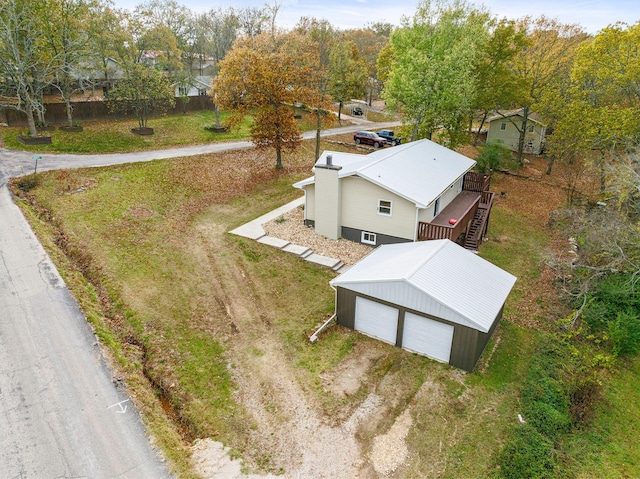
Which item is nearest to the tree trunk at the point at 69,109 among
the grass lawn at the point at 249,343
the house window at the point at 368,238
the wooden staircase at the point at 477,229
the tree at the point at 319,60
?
the grass lawn at the point at 249,343

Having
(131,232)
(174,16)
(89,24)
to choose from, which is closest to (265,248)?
(131,232)

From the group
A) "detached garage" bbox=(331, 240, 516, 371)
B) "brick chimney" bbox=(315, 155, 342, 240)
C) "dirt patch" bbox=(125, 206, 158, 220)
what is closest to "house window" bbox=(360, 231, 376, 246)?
"brick chimney" bbox=(315, 155, 342, 240)

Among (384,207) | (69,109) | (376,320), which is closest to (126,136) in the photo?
(69,109)

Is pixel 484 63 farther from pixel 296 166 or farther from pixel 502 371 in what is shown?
pixel 502 371

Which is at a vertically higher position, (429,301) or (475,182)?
(475,182)

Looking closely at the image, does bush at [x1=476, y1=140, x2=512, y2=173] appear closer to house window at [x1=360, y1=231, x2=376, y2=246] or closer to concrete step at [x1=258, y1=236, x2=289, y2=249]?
house window at [x1=360, y1=231, x2=376, y2=246]

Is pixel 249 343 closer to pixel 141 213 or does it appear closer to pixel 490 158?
pixel 141 213
